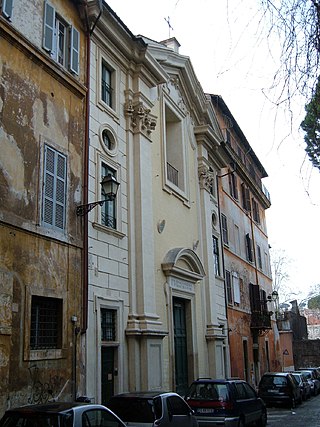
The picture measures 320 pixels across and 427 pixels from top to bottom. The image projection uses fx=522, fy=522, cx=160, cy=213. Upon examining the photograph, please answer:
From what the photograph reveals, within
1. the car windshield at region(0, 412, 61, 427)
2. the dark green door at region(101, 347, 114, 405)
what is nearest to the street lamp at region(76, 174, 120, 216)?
the dark green door at region(101, 347, 114, 405)

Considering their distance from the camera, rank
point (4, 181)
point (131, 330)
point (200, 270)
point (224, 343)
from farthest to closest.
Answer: point (224, 343), point (200, 270), point (131, 330), point (4, 181)

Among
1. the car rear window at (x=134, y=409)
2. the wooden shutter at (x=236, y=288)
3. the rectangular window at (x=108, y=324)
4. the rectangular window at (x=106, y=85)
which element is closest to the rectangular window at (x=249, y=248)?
the wooden shutter at (x=236, y=288)

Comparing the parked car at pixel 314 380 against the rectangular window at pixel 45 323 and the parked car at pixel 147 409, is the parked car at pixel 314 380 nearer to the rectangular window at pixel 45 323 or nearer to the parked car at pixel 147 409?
the rectangular window at pixel 45 323

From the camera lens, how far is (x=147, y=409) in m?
9.13

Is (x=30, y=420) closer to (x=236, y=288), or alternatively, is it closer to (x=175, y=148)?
(x=175, y=148)

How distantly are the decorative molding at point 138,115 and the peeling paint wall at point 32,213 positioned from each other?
3193mm

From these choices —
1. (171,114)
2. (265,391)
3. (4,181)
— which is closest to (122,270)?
(4,181)

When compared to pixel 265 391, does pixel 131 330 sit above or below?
above

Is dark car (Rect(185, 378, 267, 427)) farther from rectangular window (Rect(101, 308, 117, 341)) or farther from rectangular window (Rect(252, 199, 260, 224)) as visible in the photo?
rectangular window (Rect(252, 199, 260, 224))

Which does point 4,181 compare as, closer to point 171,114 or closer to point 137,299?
point 137,299

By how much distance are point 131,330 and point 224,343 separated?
30.5ft

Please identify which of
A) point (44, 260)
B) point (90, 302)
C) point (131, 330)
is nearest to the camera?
point (44, 260)

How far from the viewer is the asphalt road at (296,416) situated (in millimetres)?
16094

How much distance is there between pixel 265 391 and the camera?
21.2m
